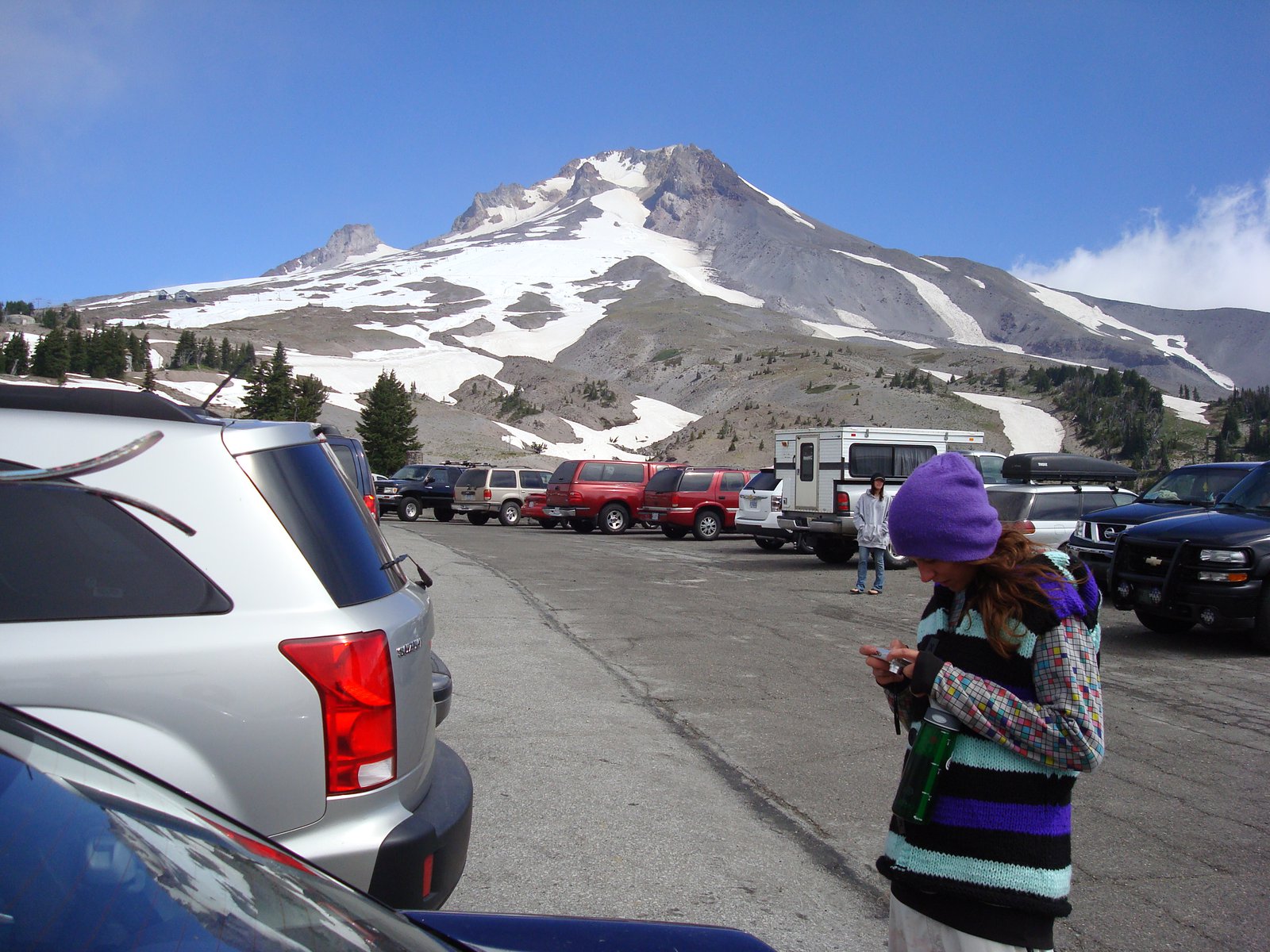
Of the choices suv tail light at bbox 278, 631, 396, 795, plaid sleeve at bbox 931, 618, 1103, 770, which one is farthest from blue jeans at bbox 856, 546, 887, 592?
plaid sleeve at bbox 931, 618, 1103, 770

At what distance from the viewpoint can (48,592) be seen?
8.42 ft

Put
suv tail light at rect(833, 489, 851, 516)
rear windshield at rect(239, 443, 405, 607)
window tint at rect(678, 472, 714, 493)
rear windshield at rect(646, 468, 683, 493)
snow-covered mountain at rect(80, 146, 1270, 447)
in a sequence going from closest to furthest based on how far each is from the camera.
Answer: rear windshield at rect(239, 443, 405, 607) < suv tail light at rect(833, 489, 851, 516) < window tint at rect(678, 472, 714, 493) < rear windshield at rect(646, 468, 683, 493) < snow-covered mountain at rect(80, 146, 1270, 447)

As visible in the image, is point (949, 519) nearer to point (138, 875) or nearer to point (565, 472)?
point (138, 875)

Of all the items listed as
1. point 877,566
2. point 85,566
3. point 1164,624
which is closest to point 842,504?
point 877,566

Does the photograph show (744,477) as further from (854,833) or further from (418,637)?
(418,637)

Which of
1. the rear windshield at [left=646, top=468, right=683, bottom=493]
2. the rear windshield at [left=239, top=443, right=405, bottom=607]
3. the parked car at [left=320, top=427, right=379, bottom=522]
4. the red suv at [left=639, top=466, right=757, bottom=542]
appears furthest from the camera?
the rear windshield at [left=646, top=468, right=683, bottom=493]

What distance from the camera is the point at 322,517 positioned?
2.97m

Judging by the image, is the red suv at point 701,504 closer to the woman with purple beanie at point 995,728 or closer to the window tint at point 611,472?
the window tint at point 611,472

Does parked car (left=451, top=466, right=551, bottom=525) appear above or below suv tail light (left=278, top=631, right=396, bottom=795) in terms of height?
below

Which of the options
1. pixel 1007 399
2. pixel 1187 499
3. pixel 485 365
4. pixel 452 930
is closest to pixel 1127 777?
pixel 452 930

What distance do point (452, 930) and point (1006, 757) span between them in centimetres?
129

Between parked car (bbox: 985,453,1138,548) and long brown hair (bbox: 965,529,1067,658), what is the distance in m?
13.1

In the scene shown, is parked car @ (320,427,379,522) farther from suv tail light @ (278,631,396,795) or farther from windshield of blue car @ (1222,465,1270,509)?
windshield of blue car @ (1222,465,1270,509)

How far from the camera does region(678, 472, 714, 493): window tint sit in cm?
2420
